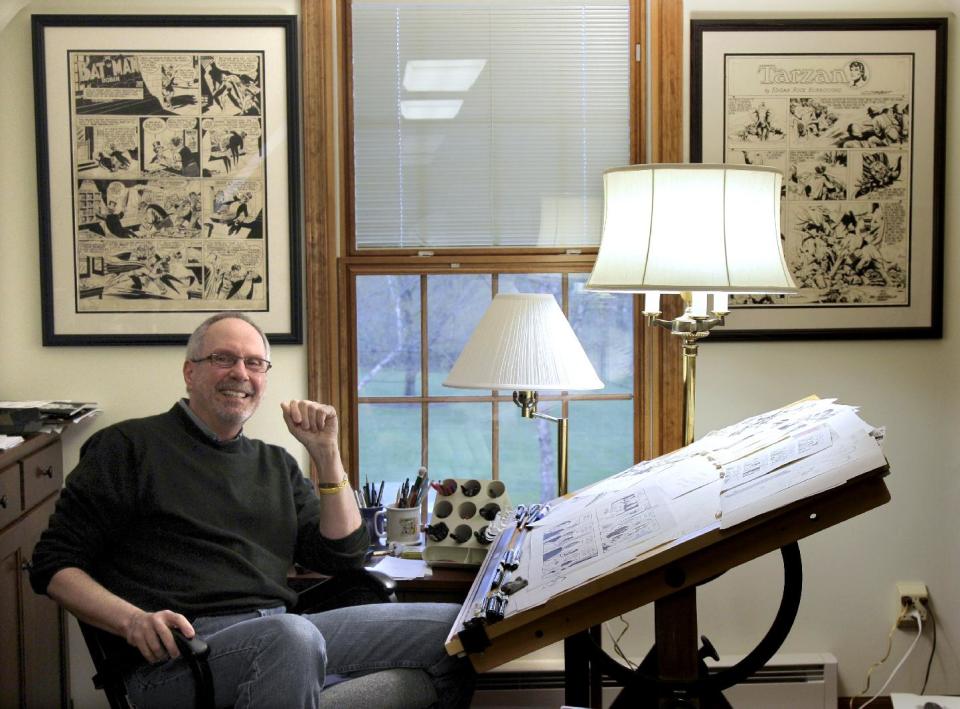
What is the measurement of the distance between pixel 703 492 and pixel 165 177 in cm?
194

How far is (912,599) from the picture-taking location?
3.09m

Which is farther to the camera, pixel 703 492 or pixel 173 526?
pixel 173 526

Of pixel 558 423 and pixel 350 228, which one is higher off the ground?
pixel 350 228

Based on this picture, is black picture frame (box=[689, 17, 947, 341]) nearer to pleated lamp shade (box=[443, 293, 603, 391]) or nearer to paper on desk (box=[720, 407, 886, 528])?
pleated lamp shade (box=[443, 293, 603, 391])

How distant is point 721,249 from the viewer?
216 centimetres

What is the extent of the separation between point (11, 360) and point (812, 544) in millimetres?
2545

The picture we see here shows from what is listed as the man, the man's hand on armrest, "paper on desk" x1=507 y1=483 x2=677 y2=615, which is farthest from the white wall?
"paper on desk" x1=507 y1=483 x2=677 y2=615

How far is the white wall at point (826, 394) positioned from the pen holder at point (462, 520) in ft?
2.23

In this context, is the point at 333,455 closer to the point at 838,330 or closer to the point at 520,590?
the point at 520,590

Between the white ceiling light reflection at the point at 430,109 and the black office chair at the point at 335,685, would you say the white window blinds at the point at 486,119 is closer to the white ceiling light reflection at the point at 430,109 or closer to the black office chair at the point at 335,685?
the white ceiling light reflection at the point at 430,109

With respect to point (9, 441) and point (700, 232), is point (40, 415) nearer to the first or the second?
point (9, 441)

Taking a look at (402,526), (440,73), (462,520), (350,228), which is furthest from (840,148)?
(402,526)

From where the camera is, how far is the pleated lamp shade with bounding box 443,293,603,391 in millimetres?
2451

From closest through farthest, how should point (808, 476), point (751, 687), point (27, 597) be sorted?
point (808, 476) → point (27, 597) → point (751, 687)
